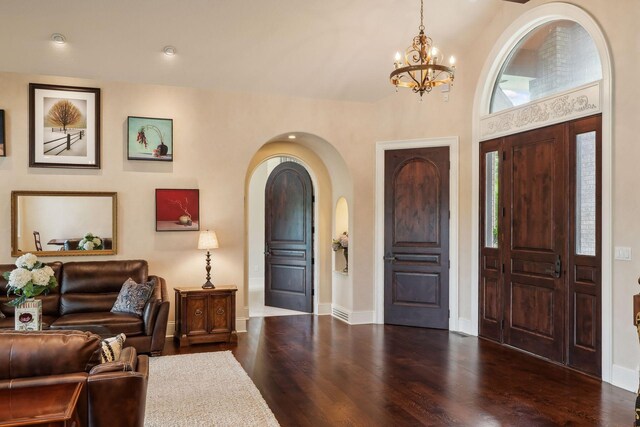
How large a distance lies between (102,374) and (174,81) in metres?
4.61

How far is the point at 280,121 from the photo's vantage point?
6641 mm

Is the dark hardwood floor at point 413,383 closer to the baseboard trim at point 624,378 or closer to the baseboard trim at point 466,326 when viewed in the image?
the baseboard trim at point 624,378

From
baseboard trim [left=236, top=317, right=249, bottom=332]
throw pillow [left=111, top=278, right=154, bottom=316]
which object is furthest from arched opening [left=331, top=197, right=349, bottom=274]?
throw pillow [left=111, top=278, right=154, bottom=316]

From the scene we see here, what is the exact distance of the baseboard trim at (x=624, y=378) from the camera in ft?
13.5

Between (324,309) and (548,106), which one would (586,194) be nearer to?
(548,106)

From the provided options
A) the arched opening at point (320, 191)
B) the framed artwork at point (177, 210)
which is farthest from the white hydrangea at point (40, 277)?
the arched opening at point (320, 191)

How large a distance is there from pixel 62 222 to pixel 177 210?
1.26m

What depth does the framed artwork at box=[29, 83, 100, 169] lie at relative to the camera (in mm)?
5664

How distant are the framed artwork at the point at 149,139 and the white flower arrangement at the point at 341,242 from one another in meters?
2.67

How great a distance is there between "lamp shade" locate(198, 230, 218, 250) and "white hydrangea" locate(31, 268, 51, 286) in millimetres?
2039

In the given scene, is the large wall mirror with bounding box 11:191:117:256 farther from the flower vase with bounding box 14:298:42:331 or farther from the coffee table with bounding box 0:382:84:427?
the coffee table with bounding box 0:382:84:427

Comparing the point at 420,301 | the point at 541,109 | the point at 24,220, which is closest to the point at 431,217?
the point at 420,301

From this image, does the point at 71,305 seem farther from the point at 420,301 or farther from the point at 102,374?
the point at 420,301

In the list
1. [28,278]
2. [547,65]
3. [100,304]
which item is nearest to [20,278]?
[28,278]
